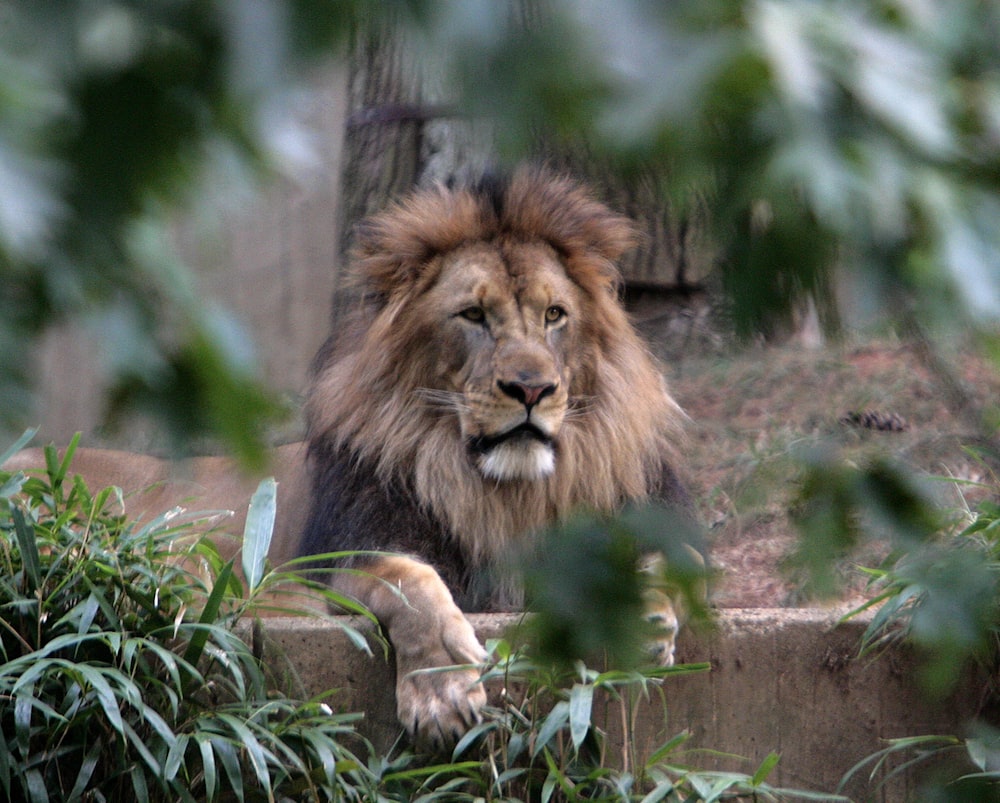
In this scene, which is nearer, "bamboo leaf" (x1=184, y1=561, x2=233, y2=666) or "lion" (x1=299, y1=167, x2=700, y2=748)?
"bamboo leaf" (x1=184, y1=561, x2=233, y2=666)

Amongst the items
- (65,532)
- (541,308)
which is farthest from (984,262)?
(541,308)

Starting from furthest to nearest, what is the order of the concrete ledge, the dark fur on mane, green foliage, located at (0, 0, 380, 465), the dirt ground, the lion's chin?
the dirt ground
the dark fur on mane
the lion's chin
the concrete ledge
green foliage, located at (0, 0, 380, 465)

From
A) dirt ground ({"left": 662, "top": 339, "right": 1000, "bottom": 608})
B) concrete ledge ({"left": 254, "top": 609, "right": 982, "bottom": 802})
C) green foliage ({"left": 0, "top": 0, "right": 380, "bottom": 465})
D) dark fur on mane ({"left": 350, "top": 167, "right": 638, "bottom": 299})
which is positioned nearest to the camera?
green foliage ({"left": 0, "top": 0, "right": 380, "bottom": 465})

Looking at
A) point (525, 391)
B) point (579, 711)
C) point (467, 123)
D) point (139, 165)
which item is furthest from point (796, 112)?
point (525, 391)

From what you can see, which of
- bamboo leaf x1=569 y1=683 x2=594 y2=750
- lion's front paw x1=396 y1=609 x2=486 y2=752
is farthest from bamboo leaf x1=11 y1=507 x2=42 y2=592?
bamboo leaf x1=569 y1=683 x2=594 y2=750

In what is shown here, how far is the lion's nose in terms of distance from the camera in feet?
11.4

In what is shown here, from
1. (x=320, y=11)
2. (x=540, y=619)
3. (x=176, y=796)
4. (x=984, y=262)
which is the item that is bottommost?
(x=176, y=796)

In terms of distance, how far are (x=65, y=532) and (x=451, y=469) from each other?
1169 mm

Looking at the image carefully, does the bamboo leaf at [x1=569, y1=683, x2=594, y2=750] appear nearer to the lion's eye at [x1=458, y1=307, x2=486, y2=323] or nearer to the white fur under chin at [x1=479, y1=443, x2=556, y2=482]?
the white fur under chin at [x1=479, y1=443, x2=556, y2=482]

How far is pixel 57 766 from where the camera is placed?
2701 mm

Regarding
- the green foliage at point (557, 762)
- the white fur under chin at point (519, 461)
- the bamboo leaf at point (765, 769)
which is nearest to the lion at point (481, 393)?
the white fur under chin at point (519, 461)

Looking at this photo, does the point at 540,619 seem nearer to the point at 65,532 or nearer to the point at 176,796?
the point at 176,796

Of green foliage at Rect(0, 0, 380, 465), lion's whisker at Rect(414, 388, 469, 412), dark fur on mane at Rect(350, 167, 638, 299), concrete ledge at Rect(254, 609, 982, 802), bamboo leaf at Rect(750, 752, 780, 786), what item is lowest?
concrete ledge at Rect(254, 609, 982, 802)

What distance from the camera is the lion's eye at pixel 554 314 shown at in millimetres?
3766
